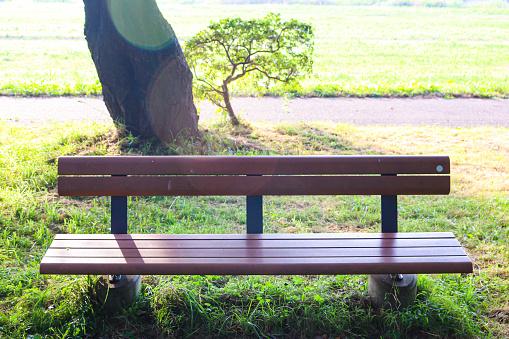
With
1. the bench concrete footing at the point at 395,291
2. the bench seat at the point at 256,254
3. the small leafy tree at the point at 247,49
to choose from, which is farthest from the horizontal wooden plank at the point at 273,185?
the small leafy tree at the point at 247,49

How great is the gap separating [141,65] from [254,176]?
3.17 meters

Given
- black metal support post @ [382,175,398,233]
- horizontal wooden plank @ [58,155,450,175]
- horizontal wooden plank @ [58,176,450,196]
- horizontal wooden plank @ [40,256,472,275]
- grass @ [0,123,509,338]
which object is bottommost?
grass @ [0,123,509,338]

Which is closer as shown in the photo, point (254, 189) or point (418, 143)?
point (254, 189)

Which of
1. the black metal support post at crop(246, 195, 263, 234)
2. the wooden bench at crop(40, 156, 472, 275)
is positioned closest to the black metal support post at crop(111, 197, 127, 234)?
the wooden bench at crop(40, 156, 472, 275)

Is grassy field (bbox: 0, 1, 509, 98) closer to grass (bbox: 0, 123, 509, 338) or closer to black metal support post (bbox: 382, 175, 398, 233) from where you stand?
grass (bbox: 0, 123, 509, 338)

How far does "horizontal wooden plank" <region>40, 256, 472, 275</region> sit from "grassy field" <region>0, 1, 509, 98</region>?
601 centimetres

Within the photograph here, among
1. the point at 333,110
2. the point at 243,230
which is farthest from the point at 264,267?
the point at 333,110

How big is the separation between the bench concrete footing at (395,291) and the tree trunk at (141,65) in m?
3.54

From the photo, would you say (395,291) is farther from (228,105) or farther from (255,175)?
(228,105)

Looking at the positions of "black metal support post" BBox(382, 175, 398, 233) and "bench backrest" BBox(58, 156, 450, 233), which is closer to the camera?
"bench backrest" BBox(58, 156, 450, 233)

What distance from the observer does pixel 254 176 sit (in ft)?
9.46

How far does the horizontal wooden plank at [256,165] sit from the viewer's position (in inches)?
112

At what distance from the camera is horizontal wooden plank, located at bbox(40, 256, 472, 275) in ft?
8.10

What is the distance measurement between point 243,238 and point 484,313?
1440 millimetres
